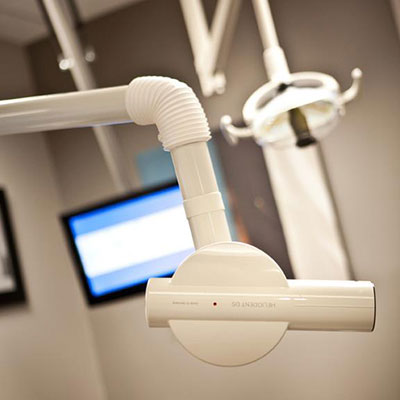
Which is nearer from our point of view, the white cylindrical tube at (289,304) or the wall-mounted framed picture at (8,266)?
the white cylindrical tube at (289,304)

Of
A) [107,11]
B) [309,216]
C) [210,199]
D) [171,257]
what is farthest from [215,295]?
[107,11]

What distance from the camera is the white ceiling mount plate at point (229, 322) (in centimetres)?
62

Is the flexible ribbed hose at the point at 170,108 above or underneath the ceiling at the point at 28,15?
underneath

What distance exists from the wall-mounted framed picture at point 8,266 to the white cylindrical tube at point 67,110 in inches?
97.6

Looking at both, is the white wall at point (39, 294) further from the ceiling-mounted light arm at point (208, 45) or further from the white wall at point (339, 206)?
the ceiling-mounted light arm at point (208, 45)

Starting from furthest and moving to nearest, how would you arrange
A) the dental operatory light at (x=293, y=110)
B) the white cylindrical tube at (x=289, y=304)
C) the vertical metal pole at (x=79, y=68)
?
the vertical metal pole at (x=79, y=68)
the dental operatory light at (x=293, y=110)
the white cylindrical tube at (x=289, y=304)

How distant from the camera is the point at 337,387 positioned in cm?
310

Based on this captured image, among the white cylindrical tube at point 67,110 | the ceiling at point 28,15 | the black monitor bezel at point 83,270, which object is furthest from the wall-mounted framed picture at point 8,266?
the white cylindrical tube at point 67,110

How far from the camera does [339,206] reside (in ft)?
10.2

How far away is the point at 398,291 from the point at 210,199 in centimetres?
251

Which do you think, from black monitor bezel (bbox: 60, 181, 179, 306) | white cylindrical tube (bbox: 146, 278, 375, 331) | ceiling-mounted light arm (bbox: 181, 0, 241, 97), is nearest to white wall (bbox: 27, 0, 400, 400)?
black monitor bezel (bbox: 60, 181, 179, 306)

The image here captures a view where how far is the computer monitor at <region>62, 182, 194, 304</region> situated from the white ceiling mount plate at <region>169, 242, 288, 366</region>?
1.96 meters

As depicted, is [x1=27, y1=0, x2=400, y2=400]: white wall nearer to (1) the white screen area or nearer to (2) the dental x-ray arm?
(1) the white screen area

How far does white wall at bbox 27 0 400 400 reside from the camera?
3.03m
